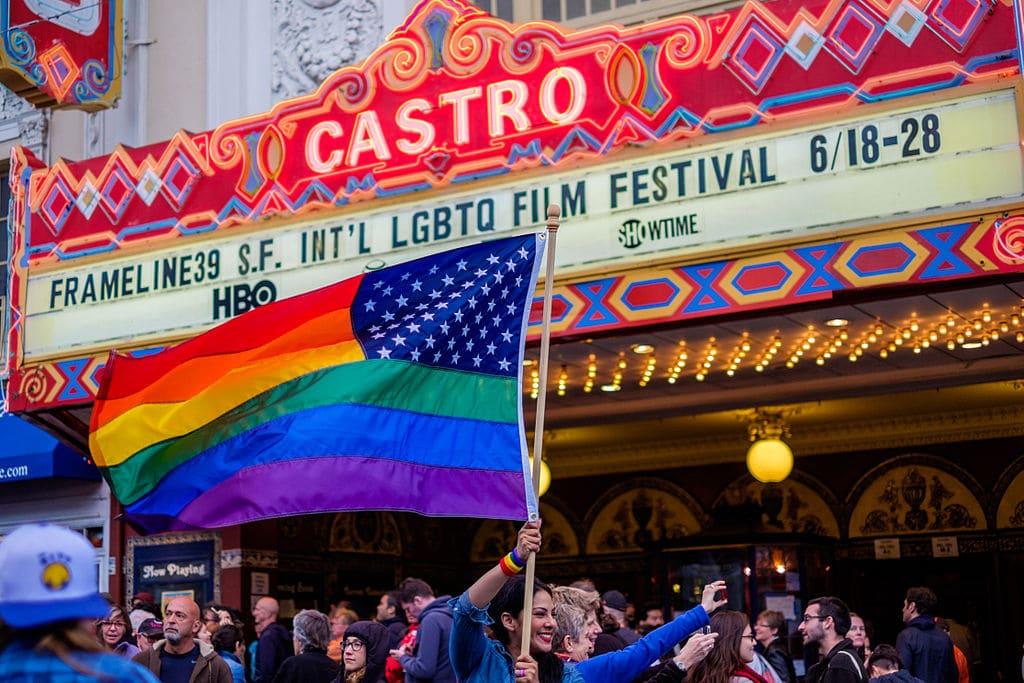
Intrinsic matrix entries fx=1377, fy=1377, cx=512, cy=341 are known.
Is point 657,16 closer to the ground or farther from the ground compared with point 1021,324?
farther from the ground

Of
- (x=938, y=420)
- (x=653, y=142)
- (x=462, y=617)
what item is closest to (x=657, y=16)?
(x=653, y=142)

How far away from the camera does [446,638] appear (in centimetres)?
903

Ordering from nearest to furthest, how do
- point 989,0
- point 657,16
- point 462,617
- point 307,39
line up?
1. point 462,617
2. point 989,0
3. point 657,16
4. point 307,39

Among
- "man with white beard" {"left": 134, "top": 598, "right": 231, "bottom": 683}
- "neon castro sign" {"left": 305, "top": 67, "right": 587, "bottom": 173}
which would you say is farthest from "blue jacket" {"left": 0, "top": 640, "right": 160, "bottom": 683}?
"neon castro sign" {"left": 305, "top": 67, "right": 587, "bottom": 173}

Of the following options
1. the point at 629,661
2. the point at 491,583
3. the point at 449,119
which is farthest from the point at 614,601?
the point at 491,583

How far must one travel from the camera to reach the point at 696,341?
12.6 m

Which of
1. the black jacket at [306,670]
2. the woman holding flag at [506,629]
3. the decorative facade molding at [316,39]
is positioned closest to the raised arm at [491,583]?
the woman holding flag at [506,629]

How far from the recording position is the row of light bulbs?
1209cm

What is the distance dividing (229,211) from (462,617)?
9055 mm

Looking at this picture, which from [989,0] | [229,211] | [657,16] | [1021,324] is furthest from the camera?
[657,16]

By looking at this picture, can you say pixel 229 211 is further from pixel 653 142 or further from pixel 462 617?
pixel 462 617

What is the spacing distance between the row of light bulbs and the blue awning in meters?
5.64

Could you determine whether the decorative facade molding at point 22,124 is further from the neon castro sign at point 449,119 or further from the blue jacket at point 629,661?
the blue jacket at point 629,661

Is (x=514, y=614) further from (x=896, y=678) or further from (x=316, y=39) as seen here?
(x=316, y=39)
